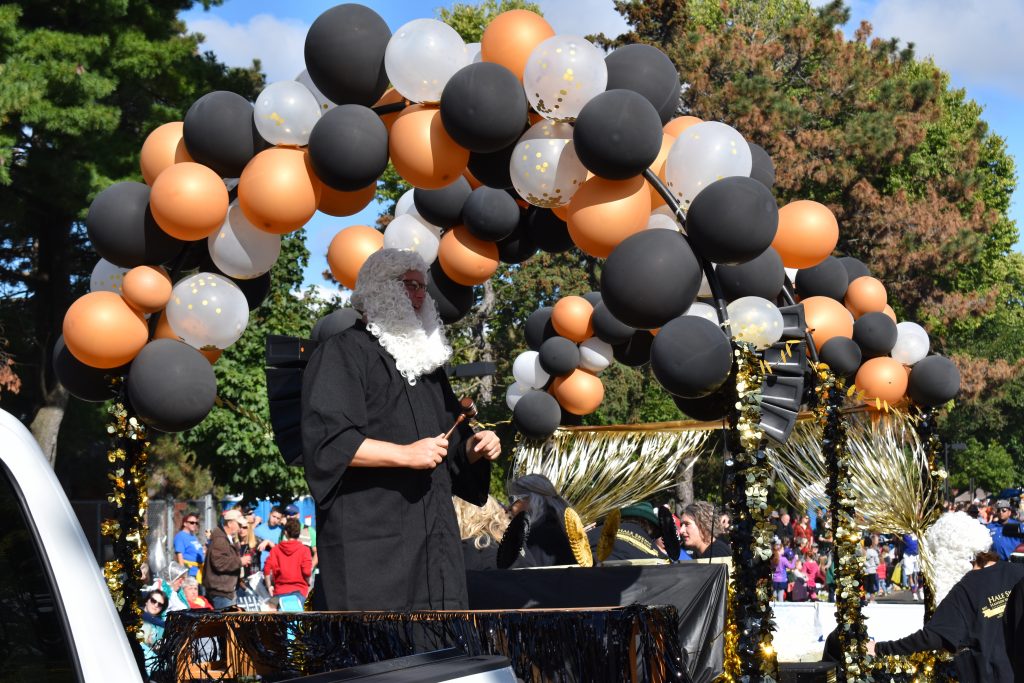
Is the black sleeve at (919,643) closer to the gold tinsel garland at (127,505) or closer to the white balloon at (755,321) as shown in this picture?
the white balloon at (755,321)

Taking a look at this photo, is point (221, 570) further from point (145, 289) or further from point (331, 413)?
point (331, 413)

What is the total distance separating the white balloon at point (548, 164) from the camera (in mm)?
3926

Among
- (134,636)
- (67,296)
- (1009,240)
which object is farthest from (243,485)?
(1009,240)

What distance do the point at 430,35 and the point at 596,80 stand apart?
0.63m

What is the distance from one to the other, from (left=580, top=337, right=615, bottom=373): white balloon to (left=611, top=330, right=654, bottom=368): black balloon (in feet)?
1.31

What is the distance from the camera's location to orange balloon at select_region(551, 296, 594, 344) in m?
7.48

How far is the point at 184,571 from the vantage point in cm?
1137

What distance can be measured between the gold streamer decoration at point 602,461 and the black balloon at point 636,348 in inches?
52.3

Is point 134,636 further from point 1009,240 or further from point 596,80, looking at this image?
point 1009,240

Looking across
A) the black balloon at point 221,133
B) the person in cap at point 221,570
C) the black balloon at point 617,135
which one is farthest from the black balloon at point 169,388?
the person in cap at point 221,570

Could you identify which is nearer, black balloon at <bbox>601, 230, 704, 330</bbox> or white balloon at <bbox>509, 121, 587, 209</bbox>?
black balloon at <bbox>601, 230, 704, 330</bbox>

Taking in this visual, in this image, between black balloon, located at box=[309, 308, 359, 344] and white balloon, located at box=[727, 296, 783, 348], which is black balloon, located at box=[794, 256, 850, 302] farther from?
black balloon, located at box=[309, 308, 359, 344]

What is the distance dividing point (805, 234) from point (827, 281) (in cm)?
185

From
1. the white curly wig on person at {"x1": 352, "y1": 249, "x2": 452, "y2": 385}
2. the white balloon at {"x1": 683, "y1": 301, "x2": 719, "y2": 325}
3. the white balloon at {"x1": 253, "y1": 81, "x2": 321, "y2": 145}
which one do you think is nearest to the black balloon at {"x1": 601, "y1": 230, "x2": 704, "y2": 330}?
the white curly wig on person at {"x1": 352, "y1": 249, "x2": 452, "y2": 385}
